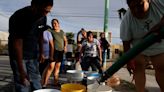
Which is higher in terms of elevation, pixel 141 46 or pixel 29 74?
pixel 141 46

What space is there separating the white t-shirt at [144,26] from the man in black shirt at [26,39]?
3.24ft

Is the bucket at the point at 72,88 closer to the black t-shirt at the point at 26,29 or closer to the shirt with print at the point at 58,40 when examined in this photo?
the black t-shirt at the point at 26,29

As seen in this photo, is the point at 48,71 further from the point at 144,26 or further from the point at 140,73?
the point at 144,26

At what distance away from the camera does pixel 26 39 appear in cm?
502

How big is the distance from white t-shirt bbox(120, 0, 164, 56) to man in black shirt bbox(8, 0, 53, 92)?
99 centimetres

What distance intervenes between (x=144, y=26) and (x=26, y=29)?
4.68ft

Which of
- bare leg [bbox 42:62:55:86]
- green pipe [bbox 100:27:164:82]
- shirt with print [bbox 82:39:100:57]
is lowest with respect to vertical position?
bare leg [bbox 42:62:55:86]

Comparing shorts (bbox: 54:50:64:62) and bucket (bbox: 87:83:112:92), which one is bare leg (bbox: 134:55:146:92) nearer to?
bucket (bbox: 87:83:112:92)

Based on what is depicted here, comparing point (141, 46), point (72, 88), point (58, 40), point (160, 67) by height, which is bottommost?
point (72, 88)

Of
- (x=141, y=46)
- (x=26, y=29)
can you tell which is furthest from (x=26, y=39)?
(x=141, y=46)

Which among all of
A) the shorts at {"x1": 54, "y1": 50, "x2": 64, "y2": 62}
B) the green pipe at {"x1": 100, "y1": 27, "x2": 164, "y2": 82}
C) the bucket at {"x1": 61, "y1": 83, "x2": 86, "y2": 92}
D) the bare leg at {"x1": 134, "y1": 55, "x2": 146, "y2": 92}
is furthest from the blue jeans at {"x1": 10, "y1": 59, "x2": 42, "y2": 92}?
Answer: the shorts at {"x1": 54, "y1": 50, "x2": 64, "y2": 62}

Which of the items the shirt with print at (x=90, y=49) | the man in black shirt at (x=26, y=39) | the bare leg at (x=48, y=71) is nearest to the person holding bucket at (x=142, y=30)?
the man in black shirt at (x=26, y=39)

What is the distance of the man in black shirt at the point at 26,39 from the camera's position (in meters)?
4.47

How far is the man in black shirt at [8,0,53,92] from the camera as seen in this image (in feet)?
14.7
